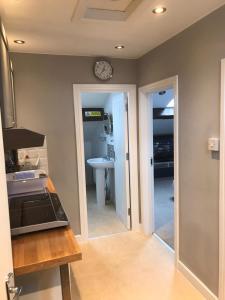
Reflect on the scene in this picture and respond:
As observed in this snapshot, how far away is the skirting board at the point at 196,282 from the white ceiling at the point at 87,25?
2285mm

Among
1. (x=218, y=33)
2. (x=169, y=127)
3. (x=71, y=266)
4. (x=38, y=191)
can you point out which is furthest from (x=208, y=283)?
(x=169, y=127)

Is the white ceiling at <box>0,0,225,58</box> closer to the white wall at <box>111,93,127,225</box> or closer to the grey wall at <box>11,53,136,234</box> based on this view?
the grey wall at <box>11,53,136,234</box>

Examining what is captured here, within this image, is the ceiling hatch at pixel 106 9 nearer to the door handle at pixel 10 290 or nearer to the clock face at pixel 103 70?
the clock face at pixel 103 70

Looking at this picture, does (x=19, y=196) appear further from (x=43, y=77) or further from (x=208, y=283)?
(x=208, y=283)

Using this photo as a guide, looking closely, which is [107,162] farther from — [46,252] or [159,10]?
[46,252]

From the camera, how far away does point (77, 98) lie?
305cm

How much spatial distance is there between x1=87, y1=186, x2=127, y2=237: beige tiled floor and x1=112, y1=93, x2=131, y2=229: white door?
129 mm

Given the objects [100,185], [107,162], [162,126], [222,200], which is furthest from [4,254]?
[162,126]

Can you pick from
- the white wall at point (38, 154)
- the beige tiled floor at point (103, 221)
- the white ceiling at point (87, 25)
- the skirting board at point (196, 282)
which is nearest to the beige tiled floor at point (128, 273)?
→ the skirting board at point (196, 282)

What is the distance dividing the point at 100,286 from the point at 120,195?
154 cm

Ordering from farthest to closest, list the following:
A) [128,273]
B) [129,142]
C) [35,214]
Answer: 1. [129,142]
2. [128,273]
3. [35,214]

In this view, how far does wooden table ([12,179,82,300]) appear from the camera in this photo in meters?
1.21

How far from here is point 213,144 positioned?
196 centimetres

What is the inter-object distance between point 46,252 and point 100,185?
10.4 feet
